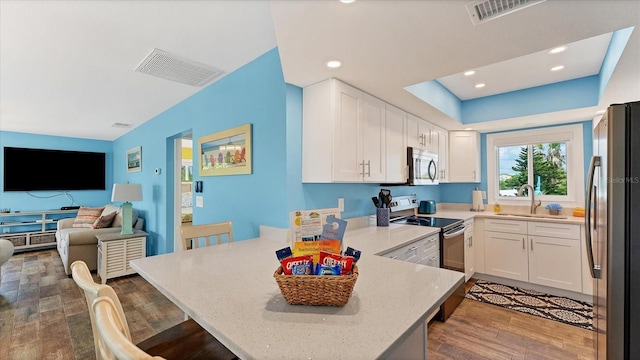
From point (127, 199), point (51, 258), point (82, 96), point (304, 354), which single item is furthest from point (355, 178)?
point (51, 258)

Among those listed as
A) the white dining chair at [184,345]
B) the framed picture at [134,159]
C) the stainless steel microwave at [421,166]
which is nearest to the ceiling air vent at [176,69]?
the white dining chair at [184,345]

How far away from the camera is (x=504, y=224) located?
3.52 metres

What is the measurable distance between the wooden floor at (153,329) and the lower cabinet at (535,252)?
83 centimetres

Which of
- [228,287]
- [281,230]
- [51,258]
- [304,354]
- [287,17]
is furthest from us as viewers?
[51,258]

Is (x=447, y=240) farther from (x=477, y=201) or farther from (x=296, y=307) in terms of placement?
(x=296, y=307)

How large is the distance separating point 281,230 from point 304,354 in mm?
1483

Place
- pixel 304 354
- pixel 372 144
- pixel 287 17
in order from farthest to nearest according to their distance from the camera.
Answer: pixel 372 144 < pixel 287 17 < pixel 304 354

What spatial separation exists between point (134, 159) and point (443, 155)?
5.32m

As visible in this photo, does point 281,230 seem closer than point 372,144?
Yes

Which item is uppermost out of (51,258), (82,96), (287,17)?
(82,96)

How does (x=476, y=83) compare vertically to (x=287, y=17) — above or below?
above

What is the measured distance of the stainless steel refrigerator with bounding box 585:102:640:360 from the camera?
1283 millimetres

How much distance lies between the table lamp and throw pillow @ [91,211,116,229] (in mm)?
675

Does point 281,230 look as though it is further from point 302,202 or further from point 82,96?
point 82,96
